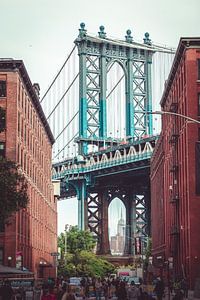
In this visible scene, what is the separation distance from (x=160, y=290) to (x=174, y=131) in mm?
39813

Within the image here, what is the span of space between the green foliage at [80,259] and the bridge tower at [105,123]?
48.0 ft

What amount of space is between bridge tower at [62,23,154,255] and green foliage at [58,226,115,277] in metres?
14.6

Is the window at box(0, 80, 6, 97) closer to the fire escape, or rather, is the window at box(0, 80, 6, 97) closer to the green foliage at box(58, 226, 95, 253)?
the fire escape

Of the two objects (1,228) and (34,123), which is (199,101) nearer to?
(1,228)

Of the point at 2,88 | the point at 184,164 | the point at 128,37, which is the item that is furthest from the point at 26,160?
the point at 128,37

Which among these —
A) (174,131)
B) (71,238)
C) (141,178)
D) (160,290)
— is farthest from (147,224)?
(160,290)

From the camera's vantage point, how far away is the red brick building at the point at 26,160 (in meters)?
74.0

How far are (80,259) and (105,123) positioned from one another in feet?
120

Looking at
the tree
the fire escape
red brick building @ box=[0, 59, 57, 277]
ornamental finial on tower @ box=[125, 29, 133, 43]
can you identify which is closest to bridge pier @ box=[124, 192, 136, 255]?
ornamental finial on tower @ box=[125, 29, 133, 43]

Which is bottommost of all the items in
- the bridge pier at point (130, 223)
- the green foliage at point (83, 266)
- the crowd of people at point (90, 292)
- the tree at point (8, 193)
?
the crowd of people at point (90, 292)

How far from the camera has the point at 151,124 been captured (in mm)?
173125

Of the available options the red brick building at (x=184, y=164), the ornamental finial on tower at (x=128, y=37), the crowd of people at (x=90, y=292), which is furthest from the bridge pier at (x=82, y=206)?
the crowd of people at (x=90, y=292)

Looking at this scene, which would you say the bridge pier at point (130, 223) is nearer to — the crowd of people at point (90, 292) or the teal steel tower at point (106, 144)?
the teal steel tower at point (106, 144)

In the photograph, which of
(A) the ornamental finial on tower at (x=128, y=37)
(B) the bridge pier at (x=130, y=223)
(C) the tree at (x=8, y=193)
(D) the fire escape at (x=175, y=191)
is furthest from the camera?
(A) the ornamental finial on tower at (x=128, y=37)
